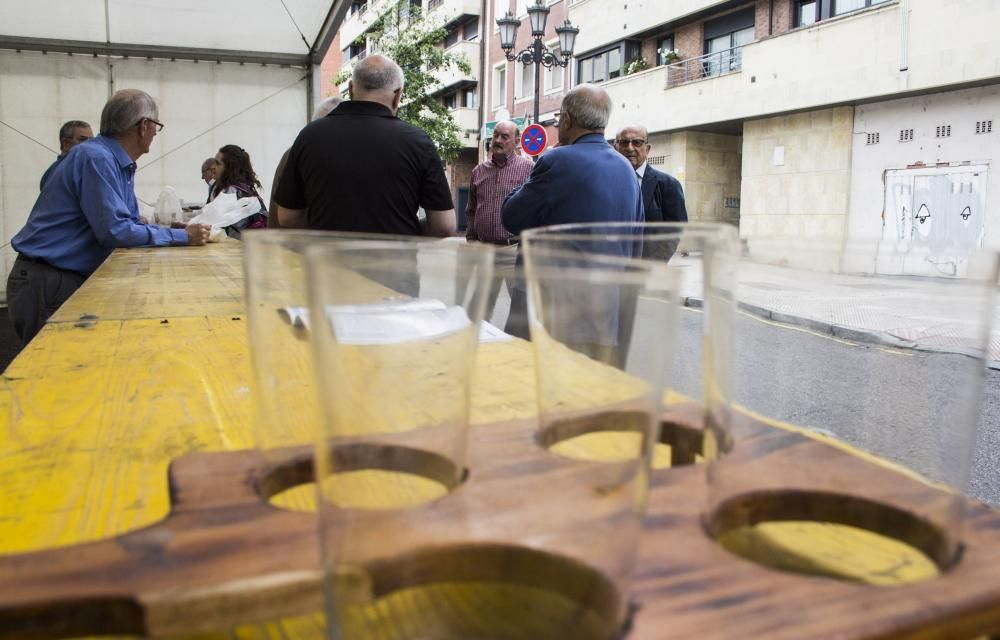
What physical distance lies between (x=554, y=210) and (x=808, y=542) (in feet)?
8.39

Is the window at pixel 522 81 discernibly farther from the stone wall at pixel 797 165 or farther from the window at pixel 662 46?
the stone wall at pixel 797 165

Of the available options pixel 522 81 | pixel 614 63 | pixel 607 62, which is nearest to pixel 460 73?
pixel 522 81

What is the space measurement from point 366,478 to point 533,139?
9.53 m

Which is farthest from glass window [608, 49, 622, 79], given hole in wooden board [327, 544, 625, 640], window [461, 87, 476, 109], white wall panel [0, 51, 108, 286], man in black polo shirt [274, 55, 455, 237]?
hole in wooden board [327, 544, 625, 640]

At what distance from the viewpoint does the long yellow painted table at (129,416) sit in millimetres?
582

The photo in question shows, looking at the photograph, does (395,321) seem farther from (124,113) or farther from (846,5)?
(846,5)

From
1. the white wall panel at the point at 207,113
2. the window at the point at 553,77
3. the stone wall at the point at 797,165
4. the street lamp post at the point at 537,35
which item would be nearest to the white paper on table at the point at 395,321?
the white wall panel at the point at 207,113

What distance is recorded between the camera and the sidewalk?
1.62ft

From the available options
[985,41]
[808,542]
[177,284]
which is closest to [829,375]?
[808,542]

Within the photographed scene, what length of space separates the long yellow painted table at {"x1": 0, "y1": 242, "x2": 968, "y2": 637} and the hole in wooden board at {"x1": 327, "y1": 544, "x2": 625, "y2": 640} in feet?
0.26

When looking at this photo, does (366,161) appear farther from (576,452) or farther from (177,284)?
(576,452)

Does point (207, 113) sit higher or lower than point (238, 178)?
higher

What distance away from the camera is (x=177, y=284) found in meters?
2.41

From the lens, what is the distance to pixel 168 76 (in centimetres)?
689
